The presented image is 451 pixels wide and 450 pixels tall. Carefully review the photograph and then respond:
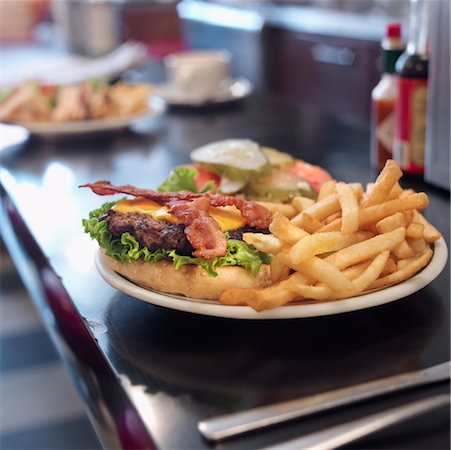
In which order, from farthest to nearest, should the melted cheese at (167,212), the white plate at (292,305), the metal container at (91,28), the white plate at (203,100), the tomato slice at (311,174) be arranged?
1. the metal container at (91,28)
2. the white plate at (203,100)
3. the tomato slice at (311,174)
4. the melted cheese at (167,212)
5. the white plate at (292,305)

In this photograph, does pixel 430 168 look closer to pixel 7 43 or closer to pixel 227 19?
pixel 227 19

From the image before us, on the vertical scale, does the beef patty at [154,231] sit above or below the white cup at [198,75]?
above

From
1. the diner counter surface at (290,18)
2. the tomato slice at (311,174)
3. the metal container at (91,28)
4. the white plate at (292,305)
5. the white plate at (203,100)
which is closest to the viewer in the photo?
the white plate at (292,305)

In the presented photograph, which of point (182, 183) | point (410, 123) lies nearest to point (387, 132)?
point (410, 123)

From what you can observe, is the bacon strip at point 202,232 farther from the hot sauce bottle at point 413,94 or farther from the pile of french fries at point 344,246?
the hot sauce bottle at point 413,94

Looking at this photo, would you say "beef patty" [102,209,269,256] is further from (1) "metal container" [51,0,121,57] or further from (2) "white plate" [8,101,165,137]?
(1) "metal container" [51,0,121,57]

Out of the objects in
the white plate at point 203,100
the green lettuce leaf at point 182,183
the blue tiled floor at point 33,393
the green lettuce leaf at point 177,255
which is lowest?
the blue tiled floor at point 33,393

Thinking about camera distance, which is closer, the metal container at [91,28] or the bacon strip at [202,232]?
the bacon strip at [202,232]

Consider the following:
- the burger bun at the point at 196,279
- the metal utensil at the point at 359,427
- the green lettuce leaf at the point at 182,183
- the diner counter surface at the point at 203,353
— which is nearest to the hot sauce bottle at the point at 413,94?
the diner counter surface at the point at 203,353
